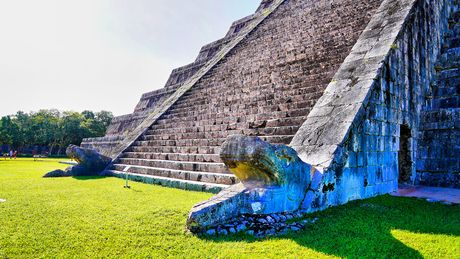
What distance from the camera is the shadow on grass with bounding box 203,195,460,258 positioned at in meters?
3.18

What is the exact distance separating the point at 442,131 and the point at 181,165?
19.7ft

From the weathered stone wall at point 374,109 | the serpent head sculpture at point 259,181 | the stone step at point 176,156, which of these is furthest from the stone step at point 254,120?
the serpent head sculpture at point 259,181

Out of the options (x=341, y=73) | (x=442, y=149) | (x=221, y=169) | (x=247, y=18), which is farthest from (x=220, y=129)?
(x=247, y=18)

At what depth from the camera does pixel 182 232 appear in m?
3.66

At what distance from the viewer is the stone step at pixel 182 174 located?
6.14 m

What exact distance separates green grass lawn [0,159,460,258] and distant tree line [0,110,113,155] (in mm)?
35184

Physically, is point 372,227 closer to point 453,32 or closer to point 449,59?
point 449,59

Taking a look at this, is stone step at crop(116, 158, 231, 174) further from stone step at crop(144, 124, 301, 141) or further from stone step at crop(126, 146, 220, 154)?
stone step at crop(144, 124, 301, 141)

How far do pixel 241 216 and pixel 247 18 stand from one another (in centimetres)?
1435

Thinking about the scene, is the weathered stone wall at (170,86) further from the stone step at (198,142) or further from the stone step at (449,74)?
the stone step at (449,74)

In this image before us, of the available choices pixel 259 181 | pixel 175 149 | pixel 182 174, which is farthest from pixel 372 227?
pixel 175 149

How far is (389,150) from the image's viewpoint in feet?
21.1

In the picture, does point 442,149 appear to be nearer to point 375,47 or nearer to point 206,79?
point 375,47

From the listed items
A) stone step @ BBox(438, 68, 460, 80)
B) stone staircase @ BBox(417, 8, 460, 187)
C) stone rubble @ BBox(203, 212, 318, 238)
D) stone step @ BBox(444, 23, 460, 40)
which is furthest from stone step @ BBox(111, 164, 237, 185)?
stone step @ BBox(444, 23, 460, 40)
